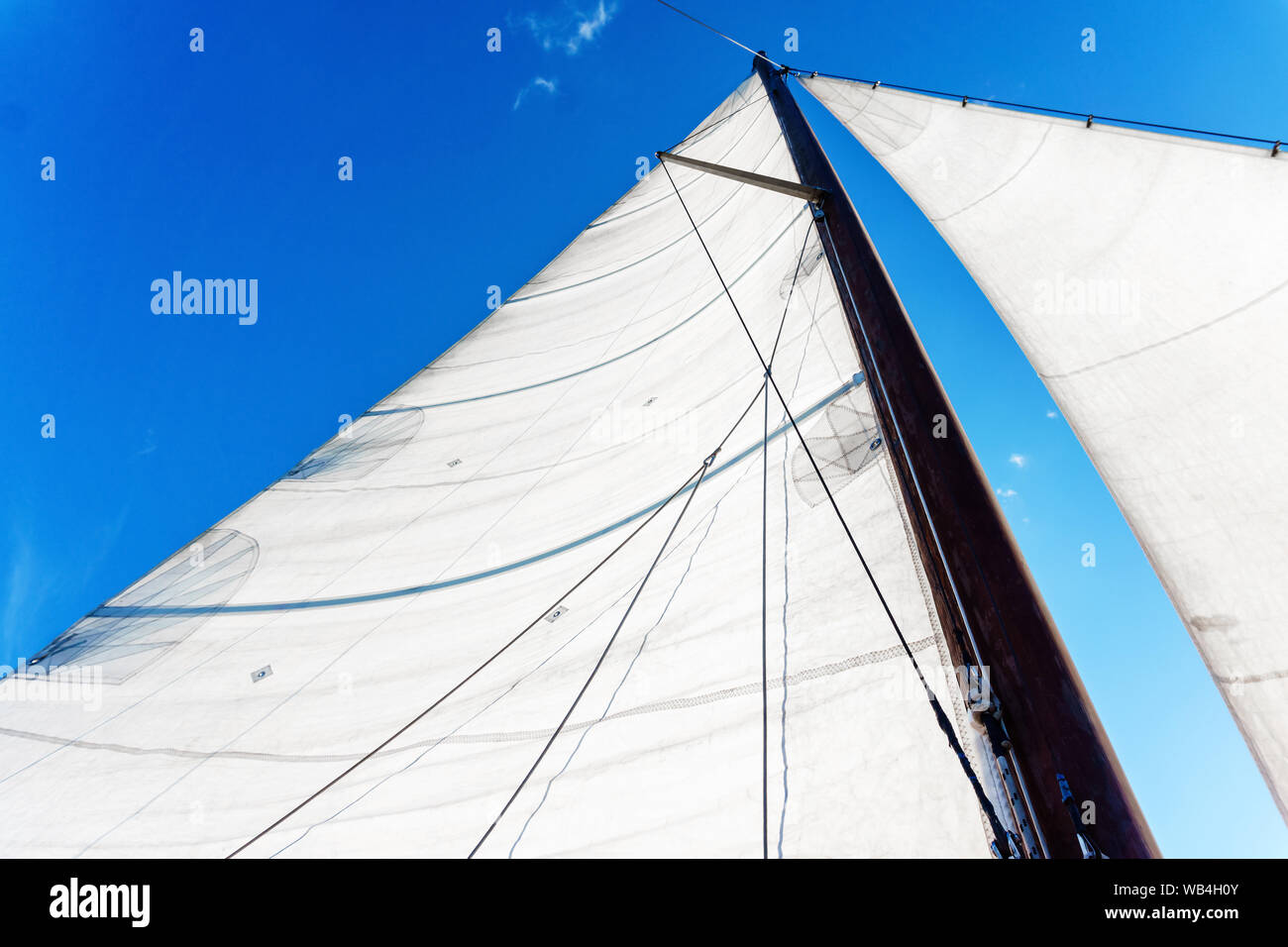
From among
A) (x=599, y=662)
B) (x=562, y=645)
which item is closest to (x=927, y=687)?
(x=599, y=662)

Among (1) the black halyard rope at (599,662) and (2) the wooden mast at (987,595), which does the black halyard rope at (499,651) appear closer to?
(1) the black halyard rope at (599,662)

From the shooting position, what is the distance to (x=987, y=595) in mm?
1649

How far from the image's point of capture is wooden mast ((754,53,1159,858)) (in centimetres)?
129

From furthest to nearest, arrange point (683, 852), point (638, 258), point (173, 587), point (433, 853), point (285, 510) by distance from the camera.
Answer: point (638, 258)
point (285, 510)
point (173, 587)
point (433, 853)
point (683, 852)

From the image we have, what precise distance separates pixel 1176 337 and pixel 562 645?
269 cm

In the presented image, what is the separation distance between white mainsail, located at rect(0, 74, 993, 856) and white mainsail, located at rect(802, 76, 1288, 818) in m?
0.79

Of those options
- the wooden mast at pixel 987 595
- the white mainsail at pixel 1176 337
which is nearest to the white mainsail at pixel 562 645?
the wooden mast at pixel 987 595

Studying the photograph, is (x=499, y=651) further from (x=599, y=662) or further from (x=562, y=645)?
(x=599, y=662)

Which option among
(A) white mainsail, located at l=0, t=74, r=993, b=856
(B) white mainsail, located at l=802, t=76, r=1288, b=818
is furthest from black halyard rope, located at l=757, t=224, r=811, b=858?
(B) white mainsail, located at l=802, t=76, r=1288, b=818
